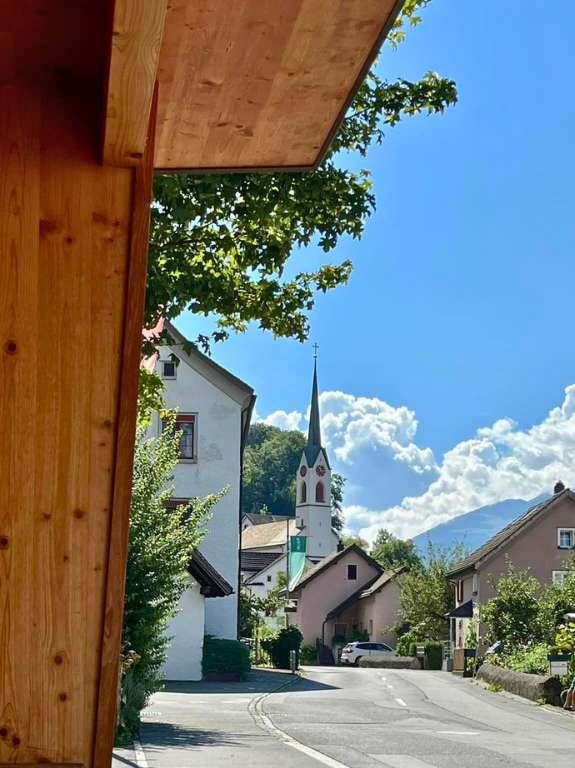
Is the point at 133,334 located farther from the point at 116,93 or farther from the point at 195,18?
the point at 195,18

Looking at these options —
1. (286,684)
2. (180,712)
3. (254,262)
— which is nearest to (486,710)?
(180,712)

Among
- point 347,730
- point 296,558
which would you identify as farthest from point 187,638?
point 296,558

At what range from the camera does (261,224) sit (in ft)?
37.1

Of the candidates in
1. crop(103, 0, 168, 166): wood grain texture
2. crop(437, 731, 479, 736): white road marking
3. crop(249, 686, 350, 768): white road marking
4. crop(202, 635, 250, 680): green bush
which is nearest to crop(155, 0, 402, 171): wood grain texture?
crop(103, 0, 168, 166): wood grain texture

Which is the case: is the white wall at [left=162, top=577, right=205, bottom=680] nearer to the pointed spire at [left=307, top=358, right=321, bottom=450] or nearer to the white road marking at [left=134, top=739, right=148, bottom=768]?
the white road marking at [left=134, top=739, right=148, bottom=768]

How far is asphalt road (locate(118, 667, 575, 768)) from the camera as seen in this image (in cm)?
1383

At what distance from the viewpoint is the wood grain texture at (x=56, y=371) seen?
3.93 metres

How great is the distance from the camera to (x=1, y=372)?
4.04 metres

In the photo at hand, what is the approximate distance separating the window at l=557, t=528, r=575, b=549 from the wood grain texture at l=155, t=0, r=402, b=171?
51608 mm

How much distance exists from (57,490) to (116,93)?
4.35 feet

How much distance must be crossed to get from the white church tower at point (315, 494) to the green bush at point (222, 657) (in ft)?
278

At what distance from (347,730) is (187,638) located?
615 inches

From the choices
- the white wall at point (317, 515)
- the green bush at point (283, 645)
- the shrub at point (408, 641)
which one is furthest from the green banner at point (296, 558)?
the white wall at point (317, 515)

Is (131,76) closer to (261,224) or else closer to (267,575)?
(261,224)
